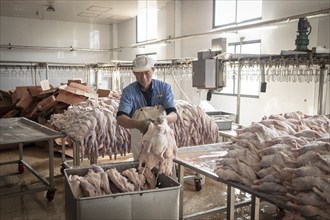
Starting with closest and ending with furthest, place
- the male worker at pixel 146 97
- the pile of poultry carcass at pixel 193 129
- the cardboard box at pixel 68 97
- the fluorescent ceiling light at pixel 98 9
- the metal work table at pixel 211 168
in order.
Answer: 1. the metal work table at pixel 211 168
2. the male worker at pixel 146 97
3. the pile of poultry carcass at pixel 193 129
4. the cardboard box at pixel 68 97
5. the fluorescent ceiling light at pixel 98 9

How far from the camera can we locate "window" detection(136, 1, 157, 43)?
27.6 feet

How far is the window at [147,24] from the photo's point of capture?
8402 mm

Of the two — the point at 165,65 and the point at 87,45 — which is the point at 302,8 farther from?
the point at 87,45

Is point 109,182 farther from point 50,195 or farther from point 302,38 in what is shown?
point 50,195

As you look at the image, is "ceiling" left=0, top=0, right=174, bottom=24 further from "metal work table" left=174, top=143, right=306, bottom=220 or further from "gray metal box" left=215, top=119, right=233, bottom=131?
"metal work table" left=174, top=143, right=306, bottom=220

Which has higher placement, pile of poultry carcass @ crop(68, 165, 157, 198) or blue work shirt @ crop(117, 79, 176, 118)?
blue work shirt @ crop(117, 79, 176, 118)

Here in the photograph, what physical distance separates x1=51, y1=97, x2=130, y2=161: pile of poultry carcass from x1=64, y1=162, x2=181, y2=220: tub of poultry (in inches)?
70.8

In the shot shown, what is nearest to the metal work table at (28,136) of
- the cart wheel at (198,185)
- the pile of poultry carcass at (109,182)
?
the pile of poultry carcass at (109,182)

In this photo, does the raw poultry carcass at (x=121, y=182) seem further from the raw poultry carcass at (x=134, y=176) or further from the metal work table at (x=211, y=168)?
the metal work table at (x=211, y=168)

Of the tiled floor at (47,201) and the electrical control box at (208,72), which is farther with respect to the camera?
the tiled floor at (47,201)

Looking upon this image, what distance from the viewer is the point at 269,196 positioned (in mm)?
1627

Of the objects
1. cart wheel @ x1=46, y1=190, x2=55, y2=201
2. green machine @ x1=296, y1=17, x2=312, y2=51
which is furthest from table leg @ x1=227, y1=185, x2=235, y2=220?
cart wheel @ x1=46, y1=190, x2=55, y2=201

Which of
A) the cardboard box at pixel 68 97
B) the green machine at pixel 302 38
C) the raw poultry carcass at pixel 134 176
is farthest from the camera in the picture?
the cardboard box at pixel 68 97

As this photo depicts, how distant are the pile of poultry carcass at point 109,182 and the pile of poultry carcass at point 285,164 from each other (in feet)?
1.57
